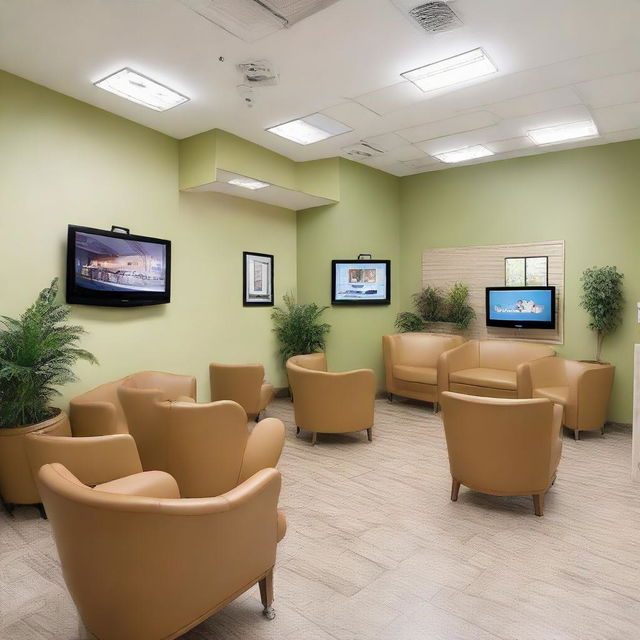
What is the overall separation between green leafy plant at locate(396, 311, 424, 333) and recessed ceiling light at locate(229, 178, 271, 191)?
3166 millimetres

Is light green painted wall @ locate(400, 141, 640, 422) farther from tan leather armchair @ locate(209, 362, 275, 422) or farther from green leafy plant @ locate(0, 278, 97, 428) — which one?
green leafy plant @ locate(0, 278, 97, 428)

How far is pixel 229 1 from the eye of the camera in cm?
319

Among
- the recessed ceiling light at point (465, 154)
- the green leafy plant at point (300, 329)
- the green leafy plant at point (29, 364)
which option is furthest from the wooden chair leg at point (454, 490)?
the recessed ceiling light at point (465, 154)

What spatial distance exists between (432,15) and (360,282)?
437 cm

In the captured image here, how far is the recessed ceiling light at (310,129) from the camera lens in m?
5.47

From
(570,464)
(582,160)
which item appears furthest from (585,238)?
(570,464)

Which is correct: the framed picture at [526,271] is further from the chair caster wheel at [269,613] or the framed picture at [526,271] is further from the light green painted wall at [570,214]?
the chair caster wheel at [269,613]

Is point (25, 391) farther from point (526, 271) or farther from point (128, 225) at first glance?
point (526, 271)

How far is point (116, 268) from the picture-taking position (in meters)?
5.14

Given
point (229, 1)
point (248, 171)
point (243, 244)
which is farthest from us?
point (243, 244)

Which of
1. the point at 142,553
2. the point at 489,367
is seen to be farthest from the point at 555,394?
the point at 142,553

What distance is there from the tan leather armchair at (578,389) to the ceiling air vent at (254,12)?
14.9 ft

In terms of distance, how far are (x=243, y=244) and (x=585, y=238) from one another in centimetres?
479

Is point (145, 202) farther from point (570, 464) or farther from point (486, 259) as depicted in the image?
point (570, 464)
